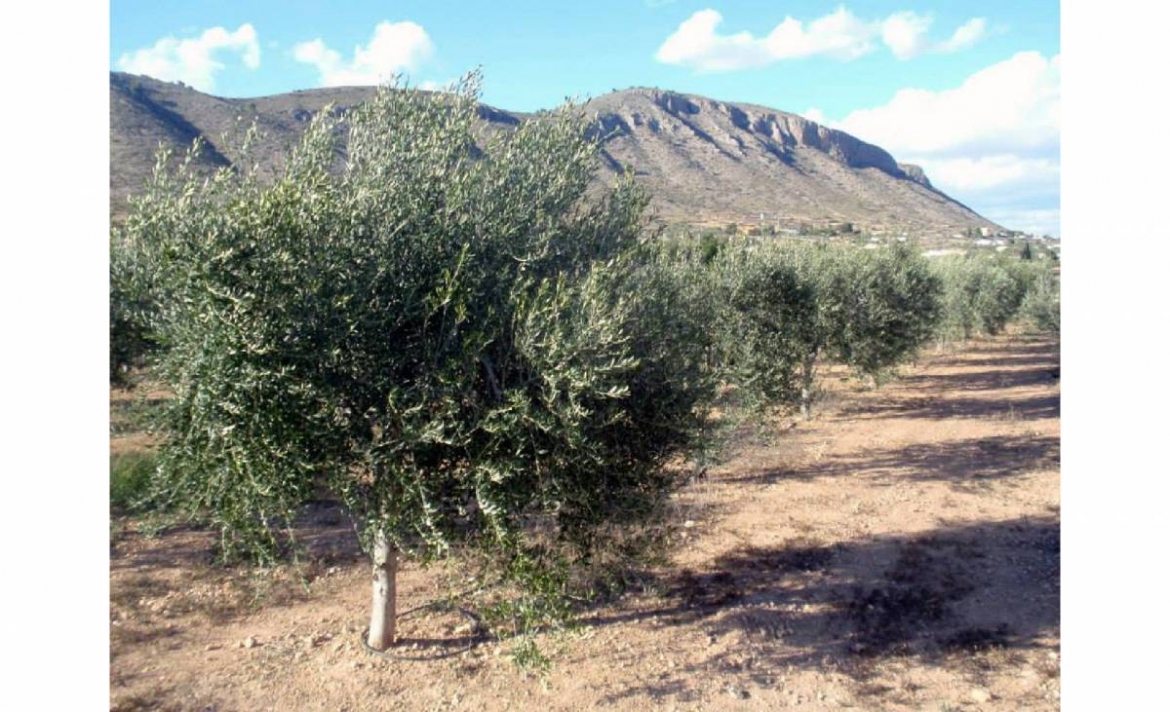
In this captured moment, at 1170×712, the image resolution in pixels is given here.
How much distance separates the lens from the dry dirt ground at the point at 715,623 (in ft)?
21.8

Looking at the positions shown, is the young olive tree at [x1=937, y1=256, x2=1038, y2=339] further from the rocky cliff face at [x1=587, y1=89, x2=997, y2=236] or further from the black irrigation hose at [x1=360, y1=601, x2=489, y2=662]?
the black irrigation hose at [x1=360, y1=601, x2=489, y2=662]

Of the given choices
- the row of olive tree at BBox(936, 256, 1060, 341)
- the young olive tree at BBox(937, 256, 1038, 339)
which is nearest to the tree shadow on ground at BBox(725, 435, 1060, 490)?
the young olive tree at BBox(937, 256, 1038, 339)

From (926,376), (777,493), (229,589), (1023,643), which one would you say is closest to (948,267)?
(926,376)

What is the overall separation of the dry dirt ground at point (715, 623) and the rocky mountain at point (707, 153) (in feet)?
58.4

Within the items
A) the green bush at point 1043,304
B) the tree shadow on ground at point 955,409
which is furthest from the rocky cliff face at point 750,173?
the tree shadow on ground at point 955,409

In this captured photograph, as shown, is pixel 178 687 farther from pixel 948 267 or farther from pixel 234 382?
pixel 948 267

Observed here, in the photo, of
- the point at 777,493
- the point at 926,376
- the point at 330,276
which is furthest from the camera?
the point at 926,376

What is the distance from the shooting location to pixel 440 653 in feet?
23.8

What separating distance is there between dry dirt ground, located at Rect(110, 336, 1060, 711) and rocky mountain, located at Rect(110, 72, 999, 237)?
17801 mm

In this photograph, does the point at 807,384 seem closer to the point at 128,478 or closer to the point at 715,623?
the point at 715,623

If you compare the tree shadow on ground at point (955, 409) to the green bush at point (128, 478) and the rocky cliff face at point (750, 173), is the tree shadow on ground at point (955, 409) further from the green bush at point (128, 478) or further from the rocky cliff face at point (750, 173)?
the rocky cliff face at point (750, 173)

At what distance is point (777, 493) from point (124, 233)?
37.3 ft

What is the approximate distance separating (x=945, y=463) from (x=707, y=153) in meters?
59.2
